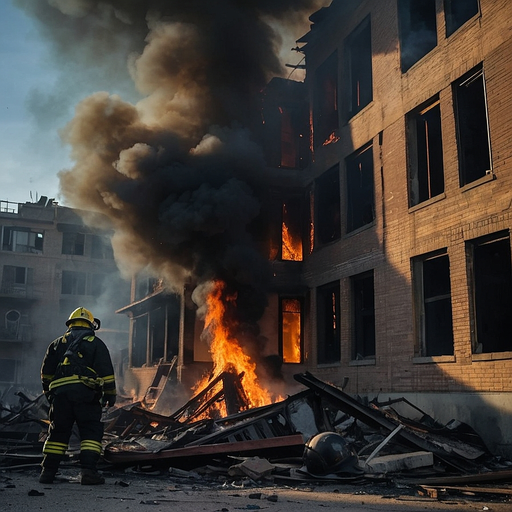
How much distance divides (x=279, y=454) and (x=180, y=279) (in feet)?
30.8

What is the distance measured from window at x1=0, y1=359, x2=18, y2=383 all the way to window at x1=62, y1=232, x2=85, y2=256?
7461 millimetres

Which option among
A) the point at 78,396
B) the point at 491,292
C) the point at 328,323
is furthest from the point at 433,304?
the point at 78,396

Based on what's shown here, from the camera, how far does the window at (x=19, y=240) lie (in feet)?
123

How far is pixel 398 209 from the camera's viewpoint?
1223 cm

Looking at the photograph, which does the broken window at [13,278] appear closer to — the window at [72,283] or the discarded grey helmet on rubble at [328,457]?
the window at [72,283]

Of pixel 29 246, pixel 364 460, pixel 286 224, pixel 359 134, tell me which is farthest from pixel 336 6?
pixel 29 246

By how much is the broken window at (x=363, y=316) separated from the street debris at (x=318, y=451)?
2.30 m

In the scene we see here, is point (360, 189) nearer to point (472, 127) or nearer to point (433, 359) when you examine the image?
point (472, 127)

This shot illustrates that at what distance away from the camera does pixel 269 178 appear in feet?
55.1

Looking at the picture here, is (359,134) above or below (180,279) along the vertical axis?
above

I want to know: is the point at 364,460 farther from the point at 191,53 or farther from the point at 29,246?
the point at 29,246

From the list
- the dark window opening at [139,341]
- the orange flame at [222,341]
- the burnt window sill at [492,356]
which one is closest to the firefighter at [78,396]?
the burnt window sill at [492,356]

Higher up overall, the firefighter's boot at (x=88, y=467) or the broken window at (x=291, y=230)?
the broken window at (x=291, y=230)

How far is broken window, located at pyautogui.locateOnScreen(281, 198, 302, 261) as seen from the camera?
17.1 m
